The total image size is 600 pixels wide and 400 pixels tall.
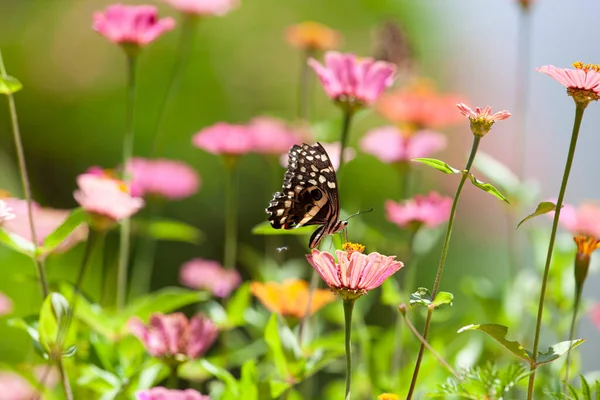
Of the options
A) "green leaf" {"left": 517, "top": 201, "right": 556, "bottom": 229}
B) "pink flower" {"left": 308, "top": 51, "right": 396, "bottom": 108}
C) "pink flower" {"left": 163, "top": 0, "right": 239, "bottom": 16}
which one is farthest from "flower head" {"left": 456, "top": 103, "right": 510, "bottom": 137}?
"pink flower" {"left": 163, "top": 0, "right": 239, "bottom": 16}

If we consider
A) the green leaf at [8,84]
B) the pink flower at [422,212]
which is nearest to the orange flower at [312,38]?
the pink flower at [422,212]

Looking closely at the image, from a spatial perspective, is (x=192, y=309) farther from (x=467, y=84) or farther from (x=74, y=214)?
(x=467, y=84)

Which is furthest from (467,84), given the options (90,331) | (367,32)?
(90,331)

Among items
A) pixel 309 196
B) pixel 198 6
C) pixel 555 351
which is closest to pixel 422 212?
pixel 309 196

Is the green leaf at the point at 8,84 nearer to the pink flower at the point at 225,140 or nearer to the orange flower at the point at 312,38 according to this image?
the pink flower at the point at 225,140

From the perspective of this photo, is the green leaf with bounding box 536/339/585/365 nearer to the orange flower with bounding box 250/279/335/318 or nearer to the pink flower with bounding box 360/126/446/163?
the orange flower with bounding box 250/279/335/318

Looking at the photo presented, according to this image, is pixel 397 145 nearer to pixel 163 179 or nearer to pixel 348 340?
pixel 163 179
